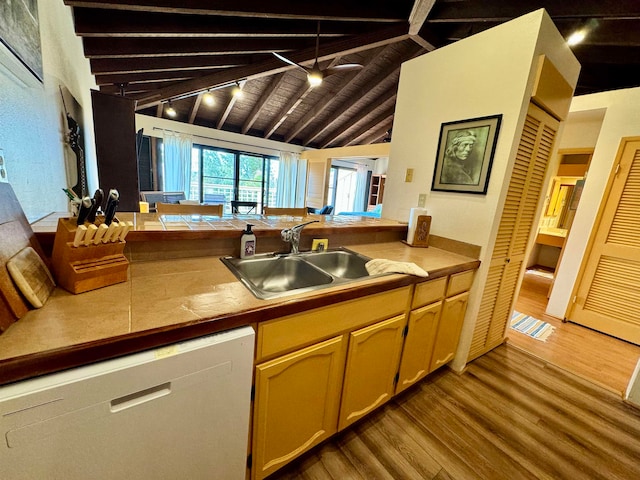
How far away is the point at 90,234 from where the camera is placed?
78cm

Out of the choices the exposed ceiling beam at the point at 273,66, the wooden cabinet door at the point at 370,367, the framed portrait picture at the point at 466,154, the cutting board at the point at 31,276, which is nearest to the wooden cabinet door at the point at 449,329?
the wooden cabinet door at the point at 370,367

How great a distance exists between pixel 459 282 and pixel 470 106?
45.1 inches

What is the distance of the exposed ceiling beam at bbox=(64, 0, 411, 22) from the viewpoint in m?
1.66

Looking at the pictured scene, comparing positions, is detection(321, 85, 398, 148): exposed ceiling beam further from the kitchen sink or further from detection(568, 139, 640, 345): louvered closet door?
the kitchen sink

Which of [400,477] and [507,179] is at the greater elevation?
[507,179]

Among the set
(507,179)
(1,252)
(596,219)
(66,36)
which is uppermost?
(66,36)

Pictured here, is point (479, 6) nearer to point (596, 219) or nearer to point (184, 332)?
point (596, 219)

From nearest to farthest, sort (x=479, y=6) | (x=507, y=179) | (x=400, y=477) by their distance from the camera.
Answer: (x=400, y=477), (x=507, y=179), (x=479, y=6)

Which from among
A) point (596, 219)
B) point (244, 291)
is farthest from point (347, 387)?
point (596, 219)

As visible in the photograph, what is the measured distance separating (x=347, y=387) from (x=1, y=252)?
1270 millimetres

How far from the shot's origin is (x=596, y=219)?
8.18 feet

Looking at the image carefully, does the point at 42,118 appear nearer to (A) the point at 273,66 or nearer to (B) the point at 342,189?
(A) the point at 273,66

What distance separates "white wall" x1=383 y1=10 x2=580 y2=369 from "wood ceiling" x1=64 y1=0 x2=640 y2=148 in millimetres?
787

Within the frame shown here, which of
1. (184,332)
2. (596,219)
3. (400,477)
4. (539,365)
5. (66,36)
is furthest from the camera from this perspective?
(596,219)
